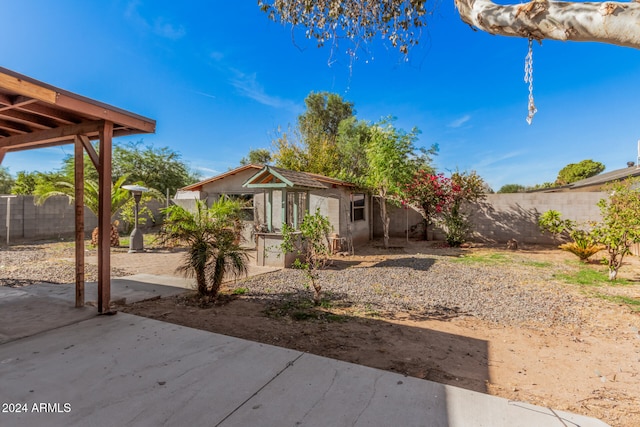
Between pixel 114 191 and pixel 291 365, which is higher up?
pixel 114 191

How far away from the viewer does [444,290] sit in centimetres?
614

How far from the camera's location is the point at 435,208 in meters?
12.9

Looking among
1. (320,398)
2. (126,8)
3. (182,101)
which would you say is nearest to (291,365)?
(320,398)

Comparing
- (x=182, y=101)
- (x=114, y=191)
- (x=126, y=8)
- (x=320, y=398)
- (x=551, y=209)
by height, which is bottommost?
(x=320, y=398)

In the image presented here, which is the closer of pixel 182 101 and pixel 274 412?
pixel 274 412

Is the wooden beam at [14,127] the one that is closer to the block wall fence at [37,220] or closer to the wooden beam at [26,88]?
the wooden beam at [26,88]

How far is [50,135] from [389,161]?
9.57 meters

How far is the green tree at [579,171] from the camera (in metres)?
35.3

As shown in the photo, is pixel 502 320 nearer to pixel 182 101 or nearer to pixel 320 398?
pixel 320 398

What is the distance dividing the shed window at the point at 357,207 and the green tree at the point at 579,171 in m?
34.0

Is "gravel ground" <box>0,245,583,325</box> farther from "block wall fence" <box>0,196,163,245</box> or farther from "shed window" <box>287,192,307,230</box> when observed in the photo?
"block wall fence" <box>0,196,163,245</box>

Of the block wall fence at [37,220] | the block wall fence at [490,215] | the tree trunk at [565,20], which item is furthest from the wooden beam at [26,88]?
the block wall fence at [37,220]

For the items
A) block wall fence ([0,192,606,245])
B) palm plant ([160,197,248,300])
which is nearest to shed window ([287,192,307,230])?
palm plant ([160,197,248,300])

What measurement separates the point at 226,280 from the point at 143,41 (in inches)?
386
